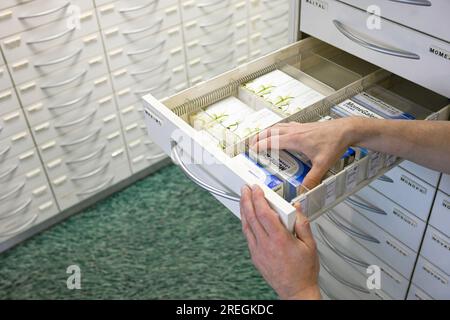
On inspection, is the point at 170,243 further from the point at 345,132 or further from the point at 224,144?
the point at 345,132

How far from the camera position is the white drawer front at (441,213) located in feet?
3.44

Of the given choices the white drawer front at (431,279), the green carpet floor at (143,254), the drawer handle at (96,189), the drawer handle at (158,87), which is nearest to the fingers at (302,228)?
the white drawer front at (431,279)

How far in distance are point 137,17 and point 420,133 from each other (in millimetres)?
1126

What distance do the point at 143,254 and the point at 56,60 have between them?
747mm

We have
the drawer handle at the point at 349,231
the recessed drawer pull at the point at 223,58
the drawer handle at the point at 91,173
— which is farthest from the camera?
the recessed drawer pull at the point at 223,58

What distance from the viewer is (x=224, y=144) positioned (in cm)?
99

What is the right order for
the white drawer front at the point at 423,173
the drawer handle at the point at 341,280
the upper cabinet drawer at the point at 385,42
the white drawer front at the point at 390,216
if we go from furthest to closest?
1. the drawer handle at the point at 341,280
2. the white drawer front at the point at 390,216
3. the white drawer front at the point at 423,173
4. the upper cabinet drawer at the point at 385,42

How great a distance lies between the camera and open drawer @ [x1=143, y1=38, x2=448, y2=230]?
84cm

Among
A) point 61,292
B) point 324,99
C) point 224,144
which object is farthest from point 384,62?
point 61,292

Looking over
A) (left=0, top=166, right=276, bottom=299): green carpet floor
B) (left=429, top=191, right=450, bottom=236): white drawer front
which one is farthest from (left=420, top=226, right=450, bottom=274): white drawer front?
(left=0, top=166, right=276, bottom=299): green carpet floor

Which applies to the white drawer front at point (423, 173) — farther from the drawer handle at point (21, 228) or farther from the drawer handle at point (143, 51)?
the drawer handle at point (21, 228)

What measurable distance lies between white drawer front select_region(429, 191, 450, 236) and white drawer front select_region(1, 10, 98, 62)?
1.16 metres

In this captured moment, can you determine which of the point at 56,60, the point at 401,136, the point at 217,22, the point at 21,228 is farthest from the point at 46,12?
the point at 401,136

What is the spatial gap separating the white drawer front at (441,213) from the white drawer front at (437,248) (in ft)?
0.06
